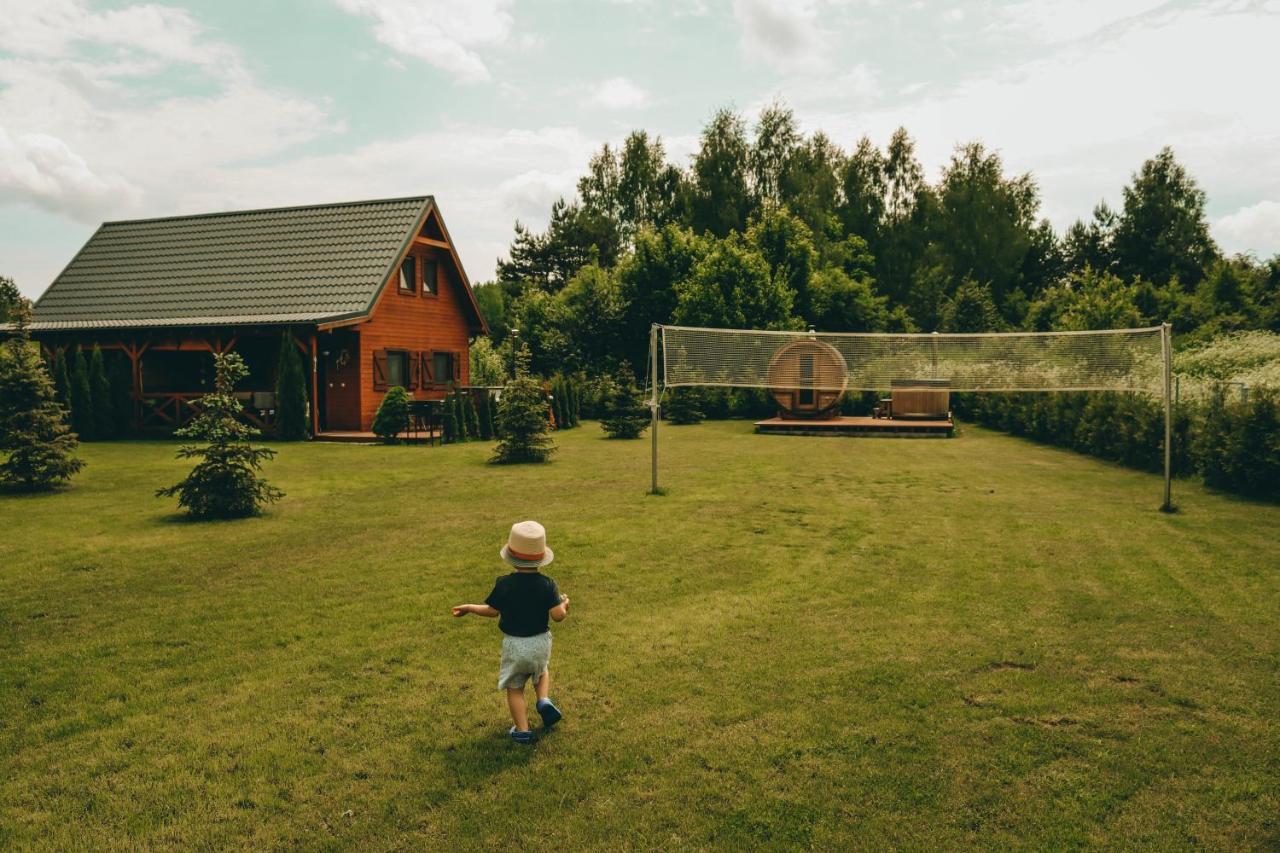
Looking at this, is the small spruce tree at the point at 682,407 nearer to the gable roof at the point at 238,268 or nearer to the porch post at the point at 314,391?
the gable roof at the point at 238,268

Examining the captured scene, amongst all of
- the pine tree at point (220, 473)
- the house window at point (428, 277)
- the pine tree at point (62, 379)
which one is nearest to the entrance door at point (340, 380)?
the house window at point (428, 277)

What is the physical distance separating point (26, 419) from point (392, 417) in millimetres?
8861

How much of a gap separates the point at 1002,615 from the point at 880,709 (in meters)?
2.43

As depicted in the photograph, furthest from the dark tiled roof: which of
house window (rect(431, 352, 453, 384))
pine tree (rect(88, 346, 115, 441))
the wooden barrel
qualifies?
the wooden barrel

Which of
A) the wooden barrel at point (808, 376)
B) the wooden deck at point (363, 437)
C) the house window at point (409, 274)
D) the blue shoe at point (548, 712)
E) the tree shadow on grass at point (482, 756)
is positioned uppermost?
the house window at point (409, 274)

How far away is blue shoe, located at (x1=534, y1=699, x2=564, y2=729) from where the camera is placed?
4.90 meters

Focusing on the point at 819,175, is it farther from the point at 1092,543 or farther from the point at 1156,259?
the point at 1092,543

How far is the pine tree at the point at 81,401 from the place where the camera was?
2194 centimetres

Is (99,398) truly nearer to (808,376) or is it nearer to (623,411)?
(623,411)

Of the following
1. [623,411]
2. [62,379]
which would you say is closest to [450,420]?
[623,411]

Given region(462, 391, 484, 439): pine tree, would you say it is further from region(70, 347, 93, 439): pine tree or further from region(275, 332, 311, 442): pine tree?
region(70, 347, 93, 439): pine tree

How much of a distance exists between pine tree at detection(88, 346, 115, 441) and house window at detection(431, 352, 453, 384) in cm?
912

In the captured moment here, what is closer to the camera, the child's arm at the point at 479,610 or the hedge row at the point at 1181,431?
the child's arm at the point at 479,610

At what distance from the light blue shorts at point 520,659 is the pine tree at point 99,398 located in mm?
21814
